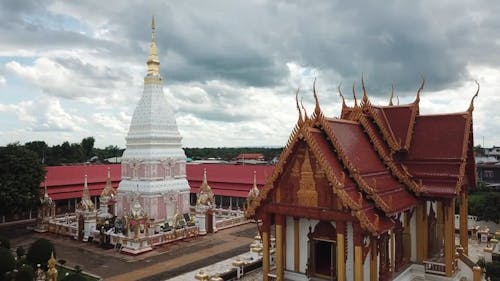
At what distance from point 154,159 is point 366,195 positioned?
19919 mm

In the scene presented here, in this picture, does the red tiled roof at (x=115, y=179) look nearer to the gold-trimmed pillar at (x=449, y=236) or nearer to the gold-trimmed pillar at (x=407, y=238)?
the gold-trimmed pillar at (x=407, y=238)

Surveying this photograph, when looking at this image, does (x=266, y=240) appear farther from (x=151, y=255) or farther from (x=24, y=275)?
(x=151, y=255)

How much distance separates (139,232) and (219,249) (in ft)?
16.6

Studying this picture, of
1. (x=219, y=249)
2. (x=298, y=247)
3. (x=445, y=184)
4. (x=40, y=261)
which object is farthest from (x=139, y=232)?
(x=445, y=184)

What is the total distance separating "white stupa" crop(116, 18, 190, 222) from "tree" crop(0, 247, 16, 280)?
11505 millimetres

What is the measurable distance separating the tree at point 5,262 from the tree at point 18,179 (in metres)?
10.9

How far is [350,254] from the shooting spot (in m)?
13.6

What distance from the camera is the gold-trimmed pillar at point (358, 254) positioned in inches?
487

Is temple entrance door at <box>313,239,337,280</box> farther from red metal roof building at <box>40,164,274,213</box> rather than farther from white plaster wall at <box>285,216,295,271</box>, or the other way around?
red metal roof building at <box>40,164,274,213</box>

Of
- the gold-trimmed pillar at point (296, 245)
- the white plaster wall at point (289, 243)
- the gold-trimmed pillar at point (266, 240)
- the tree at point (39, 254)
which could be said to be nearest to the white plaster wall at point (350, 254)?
the gold-trimmed pillar at point (296, 245)

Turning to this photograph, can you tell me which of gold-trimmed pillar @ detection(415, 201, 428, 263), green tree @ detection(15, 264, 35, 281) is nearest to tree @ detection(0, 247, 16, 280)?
green tree @ detection(15, 264, 35, 281)

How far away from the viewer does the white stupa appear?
2961cm

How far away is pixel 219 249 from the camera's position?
24594mm

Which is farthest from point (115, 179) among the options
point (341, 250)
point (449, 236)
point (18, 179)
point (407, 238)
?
point (449, 236)
